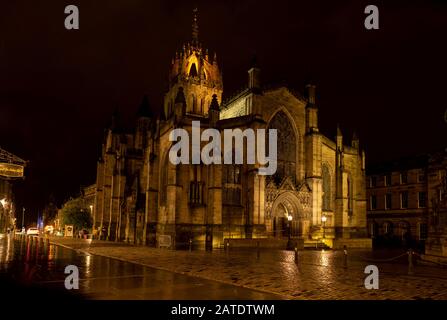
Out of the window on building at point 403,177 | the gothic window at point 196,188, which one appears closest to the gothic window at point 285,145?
the gothic window at point 196,188

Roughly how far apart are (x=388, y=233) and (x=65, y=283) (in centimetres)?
4832

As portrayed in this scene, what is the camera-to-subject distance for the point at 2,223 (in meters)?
91.5

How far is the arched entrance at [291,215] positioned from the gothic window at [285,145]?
2.39 metres

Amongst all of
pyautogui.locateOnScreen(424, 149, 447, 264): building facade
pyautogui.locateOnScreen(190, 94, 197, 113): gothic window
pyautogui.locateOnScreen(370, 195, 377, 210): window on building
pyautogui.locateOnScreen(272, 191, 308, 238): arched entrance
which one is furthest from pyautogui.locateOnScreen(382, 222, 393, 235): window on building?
pyautogui.locateOnScreen(424, 149, 447, 264): building facade

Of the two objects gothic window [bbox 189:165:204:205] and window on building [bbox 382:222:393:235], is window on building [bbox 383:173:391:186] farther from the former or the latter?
gothic window [bbox 189:165:204:205]

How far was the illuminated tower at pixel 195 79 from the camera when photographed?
52.8 m

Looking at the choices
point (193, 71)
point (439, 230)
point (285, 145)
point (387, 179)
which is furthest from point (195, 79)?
point (439, 230)

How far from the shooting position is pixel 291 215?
4022 centimetres

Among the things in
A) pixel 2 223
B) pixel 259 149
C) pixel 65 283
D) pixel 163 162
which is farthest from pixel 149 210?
pixel 2 223

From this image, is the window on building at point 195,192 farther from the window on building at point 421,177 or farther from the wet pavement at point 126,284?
the window on building at point 421,177

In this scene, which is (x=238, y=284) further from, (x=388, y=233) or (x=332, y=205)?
(x=388, y=233)

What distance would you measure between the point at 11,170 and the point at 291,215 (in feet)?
82.3

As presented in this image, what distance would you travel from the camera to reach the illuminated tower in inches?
2079

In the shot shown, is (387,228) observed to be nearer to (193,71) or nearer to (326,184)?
(326,184)
